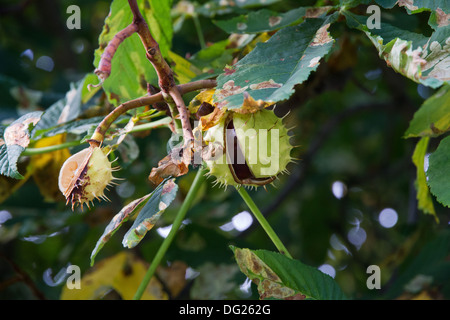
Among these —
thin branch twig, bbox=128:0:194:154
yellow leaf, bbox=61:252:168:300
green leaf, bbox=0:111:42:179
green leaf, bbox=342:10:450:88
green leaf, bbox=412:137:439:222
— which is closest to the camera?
green leaf, bbox=342:10:450:88

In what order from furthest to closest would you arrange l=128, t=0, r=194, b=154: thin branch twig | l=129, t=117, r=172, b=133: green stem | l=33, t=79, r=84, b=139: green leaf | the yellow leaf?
the yellow leaf
l=33, t=79, r=84, b=139: green leaf
l=129, t=117, r=172, b=133: green stem
l=128, t=0, r=194, b=154: thin branch twig

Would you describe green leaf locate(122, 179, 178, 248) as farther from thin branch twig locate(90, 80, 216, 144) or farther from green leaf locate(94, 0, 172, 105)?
green leaf locate(94, 0, 172, 105)

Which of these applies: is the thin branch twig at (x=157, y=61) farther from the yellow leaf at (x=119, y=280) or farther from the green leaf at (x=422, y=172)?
the yellow leaf at (x=119, y=280)

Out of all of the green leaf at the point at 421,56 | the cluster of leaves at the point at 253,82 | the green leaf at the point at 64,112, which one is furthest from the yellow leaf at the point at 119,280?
the green leaf at the point at 421,56

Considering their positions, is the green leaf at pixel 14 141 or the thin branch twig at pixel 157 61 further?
the green leaf at pixel 14 141

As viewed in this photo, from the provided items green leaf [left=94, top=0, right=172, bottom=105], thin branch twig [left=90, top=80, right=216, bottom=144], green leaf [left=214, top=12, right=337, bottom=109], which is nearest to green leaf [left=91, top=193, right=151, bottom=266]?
thin branch twig [left=90, top=80, right=216, bottom=144]

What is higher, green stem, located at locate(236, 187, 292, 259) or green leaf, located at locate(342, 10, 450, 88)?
green leaf, located at locate(342, 10, 450, 88)

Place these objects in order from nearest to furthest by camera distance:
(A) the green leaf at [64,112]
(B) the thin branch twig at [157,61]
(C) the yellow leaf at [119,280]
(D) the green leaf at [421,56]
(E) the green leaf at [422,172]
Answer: (D) the green leaf at [421,56], (B) the thin branch twig at [157,61], (E) the green leaf at [422,172], (A) the green leaf at [64,112], (C) the yellow leaf at [119,280]
